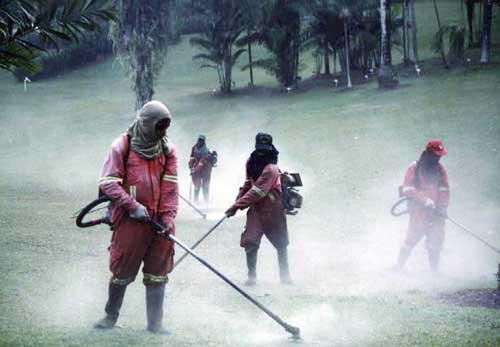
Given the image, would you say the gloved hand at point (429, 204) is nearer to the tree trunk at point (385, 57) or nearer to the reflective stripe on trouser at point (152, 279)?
the reflective stripe on trouser at point (152, 279)

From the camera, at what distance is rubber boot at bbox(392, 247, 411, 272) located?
11.8 metres

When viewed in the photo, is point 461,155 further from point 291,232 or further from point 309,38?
point 309,38

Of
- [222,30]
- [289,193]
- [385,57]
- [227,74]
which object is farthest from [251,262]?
[222,30]

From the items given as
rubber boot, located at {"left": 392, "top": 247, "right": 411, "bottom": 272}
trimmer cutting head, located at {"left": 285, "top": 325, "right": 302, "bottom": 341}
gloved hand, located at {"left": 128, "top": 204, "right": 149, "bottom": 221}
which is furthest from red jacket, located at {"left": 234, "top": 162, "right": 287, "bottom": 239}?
gloved hand, located at {"left": 128, "top": 204, "right": 149, "bottom": 221}

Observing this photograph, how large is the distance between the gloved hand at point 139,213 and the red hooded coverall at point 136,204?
43mm

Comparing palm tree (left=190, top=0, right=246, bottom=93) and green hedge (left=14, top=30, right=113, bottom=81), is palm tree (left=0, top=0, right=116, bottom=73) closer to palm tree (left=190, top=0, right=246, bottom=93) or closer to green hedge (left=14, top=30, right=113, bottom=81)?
palm tree (left=190, top=0, right=246, bottom=93)

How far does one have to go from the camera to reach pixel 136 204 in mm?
6750

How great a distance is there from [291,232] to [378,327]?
823 centimetres

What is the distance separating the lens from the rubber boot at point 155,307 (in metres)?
7.14

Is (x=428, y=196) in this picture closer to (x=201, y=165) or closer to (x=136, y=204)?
(x=136, y=204)

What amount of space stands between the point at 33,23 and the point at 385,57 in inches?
1199

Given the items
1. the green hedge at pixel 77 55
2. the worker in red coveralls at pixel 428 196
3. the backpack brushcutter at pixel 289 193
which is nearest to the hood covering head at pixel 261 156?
the backpack brushcutter at pixel 289 193

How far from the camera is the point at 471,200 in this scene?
61.8ft

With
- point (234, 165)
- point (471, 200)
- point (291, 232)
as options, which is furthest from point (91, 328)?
point (234, 165)
